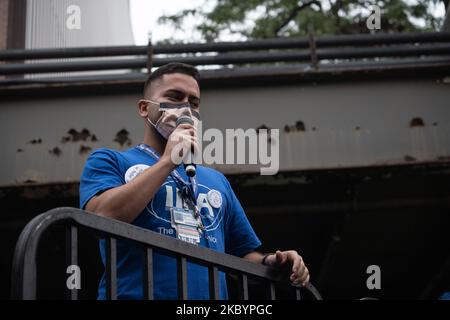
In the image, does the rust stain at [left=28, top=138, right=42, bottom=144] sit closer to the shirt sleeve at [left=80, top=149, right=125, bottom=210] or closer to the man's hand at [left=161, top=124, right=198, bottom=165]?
the shirt sleeve at [left=80, top=149, right=125, bottom=210]

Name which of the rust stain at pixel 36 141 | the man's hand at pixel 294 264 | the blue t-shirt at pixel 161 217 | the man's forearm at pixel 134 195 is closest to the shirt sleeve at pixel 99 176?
the blue t-shirt at pixel 161 217

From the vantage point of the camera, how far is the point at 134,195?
2449 millimetres

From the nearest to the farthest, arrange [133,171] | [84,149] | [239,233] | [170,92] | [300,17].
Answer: [133,171] < [170,92] < [239,233] < [84,149] < [300,17]

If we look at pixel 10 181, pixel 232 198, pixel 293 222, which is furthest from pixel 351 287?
pixel 232 198

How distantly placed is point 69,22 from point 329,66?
4798mm

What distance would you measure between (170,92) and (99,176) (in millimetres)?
653

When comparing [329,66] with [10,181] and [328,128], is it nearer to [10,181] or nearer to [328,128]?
[328,128]

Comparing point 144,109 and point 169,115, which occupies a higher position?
point 144,109

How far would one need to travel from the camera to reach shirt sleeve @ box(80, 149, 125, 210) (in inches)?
103

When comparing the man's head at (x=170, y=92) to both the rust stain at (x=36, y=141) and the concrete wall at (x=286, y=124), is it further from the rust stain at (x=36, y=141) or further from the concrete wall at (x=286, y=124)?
the rust stain at (x=36, y=141)

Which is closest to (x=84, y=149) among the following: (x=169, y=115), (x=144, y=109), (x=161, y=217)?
(x=144, y=109)

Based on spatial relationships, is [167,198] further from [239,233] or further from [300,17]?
[300,17]

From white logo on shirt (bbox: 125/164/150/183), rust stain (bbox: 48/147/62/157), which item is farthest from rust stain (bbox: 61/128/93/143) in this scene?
white logo on shirt (bbox: 125/164/150/183)

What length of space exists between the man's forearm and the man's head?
0.55 meters
